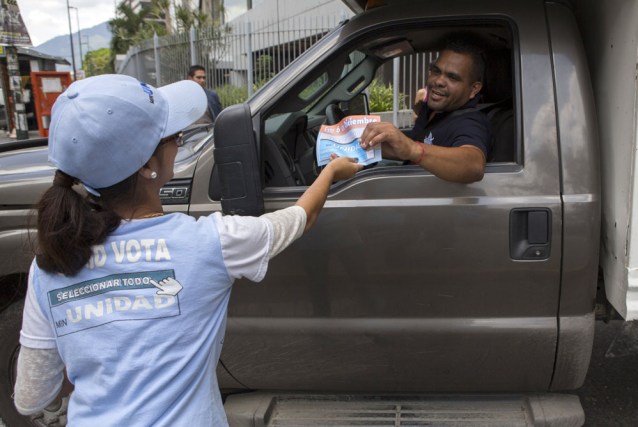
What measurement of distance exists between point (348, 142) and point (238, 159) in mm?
393

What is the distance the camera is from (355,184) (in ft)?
7.54

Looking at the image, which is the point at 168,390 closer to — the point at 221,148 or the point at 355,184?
the point at 221,148

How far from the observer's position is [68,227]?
128cm

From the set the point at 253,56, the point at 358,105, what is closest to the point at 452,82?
the point at 358,105

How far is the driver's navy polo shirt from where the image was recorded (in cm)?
233

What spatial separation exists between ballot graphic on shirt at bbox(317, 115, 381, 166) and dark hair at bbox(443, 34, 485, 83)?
76 cm

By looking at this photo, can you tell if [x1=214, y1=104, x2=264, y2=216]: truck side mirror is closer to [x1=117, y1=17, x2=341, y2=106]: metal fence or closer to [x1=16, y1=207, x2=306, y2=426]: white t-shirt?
[x1=16, y1=207, x2=306, y2=426]: white t-shirt

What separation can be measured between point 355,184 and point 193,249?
3.52ft

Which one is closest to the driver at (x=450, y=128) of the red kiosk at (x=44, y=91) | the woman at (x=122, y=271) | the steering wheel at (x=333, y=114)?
the steering wheel at (x=333, y=114)

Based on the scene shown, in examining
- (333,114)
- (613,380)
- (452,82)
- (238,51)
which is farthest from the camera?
(238,51)

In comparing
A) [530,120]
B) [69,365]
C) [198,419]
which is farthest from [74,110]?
[530,120]

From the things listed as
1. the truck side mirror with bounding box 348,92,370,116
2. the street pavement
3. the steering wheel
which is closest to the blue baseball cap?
the steering wheel

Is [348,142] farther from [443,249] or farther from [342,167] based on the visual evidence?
[443,249]

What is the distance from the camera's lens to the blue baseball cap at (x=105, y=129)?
4.06ft
